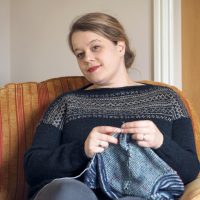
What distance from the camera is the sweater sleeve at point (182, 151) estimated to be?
3.47ft

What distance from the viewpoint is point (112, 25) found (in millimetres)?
1312

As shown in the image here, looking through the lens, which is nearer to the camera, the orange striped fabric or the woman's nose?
the woman's nose

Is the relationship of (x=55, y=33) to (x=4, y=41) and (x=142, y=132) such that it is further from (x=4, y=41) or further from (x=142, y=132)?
(x=142, y=132)

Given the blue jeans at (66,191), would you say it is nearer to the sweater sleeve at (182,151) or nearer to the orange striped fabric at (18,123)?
the sweater sleeve at (182,151)

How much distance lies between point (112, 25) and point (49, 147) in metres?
0.48

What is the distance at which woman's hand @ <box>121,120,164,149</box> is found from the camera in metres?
0.97

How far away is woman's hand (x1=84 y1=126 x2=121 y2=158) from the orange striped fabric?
496 millimetres

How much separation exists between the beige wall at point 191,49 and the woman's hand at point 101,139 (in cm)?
104

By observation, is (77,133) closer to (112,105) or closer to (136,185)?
(112,105)

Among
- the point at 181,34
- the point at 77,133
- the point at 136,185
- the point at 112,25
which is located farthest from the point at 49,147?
the point at 181,34

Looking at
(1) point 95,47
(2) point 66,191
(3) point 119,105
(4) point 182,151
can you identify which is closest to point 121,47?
(1) point 95,47

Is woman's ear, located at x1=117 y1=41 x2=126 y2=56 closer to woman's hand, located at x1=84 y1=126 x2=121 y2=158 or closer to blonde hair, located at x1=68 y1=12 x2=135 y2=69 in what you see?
blonde hair, located at x1=68 y1=12 x2=135 y2=69

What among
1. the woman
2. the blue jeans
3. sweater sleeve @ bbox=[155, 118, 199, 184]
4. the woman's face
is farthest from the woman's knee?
the woman's face

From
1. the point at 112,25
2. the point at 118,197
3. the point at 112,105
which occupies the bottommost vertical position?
the point at 118,197
